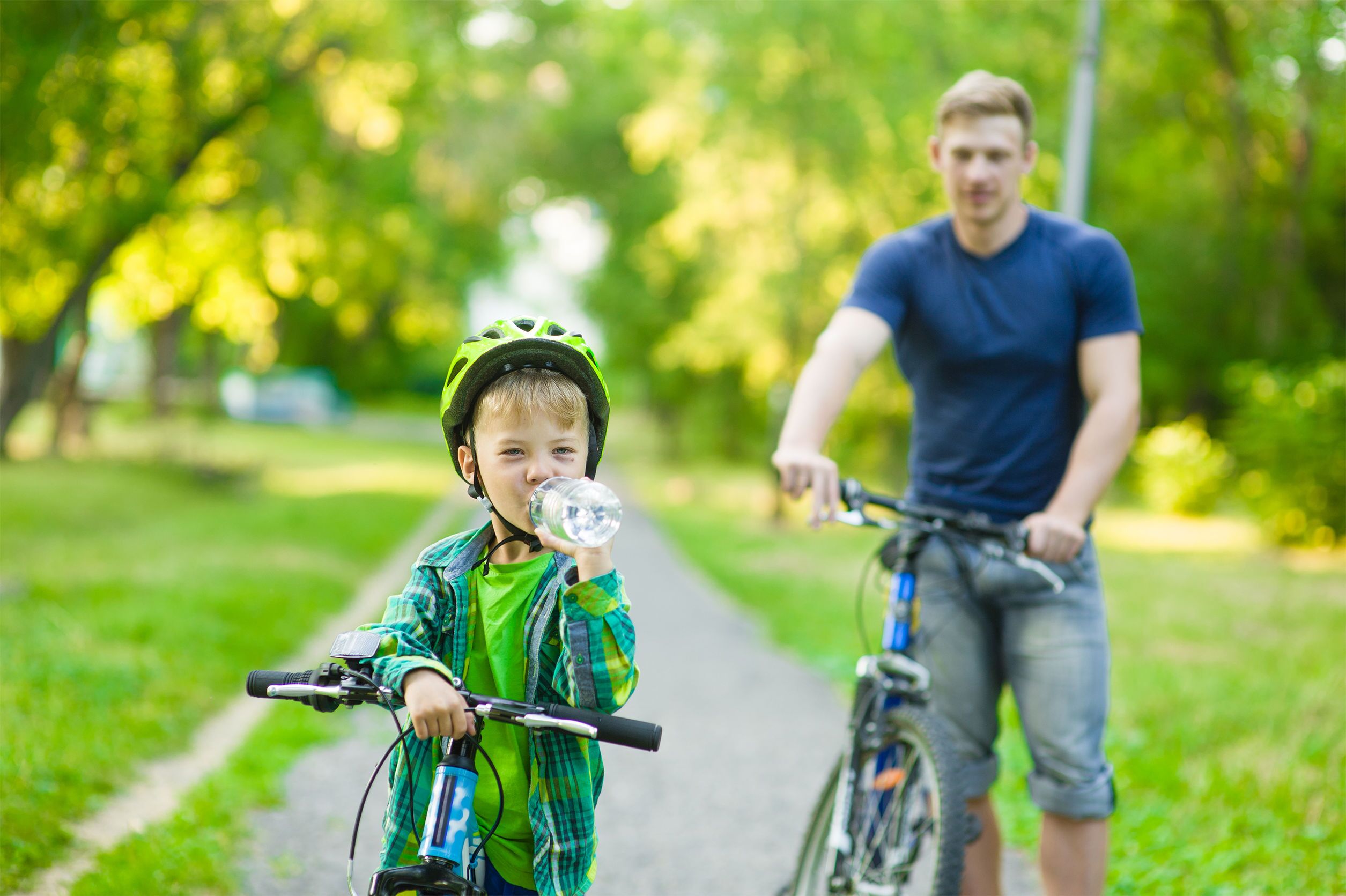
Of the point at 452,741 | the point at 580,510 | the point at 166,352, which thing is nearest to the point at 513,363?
the point at 580,510

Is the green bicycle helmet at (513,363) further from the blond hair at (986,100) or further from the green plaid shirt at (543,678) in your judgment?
the blond hair at (986,100)

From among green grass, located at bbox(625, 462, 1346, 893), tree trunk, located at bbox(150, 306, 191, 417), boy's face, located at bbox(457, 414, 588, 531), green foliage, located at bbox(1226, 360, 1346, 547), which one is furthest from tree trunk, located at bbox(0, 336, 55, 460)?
green foliage, located at bbox(1226, 360, 1346, 547)

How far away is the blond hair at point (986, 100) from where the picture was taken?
318 cm

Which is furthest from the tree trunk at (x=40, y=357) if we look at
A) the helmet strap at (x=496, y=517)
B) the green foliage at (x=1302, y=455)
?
the green foliage at (x=1302, y=455)

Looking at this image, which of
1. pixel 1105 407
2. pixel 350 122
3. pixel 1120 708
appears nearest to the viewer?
pixel 1105 407

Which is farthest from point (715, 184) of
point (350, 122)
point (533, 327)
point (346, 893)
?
point (533, 327)

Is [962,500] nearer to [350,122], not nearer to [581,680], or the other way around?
[581,680]

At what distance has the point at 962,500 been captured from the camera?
3.36m

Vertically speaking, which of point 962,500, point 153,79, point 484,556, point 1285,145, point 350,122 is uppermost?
point 1285,145

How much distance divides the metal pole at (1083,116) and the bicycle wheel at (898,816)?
20.9 ft

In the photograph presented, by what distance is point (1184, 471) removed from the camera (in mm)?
20906

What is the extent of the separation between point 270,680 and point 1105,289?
229cm

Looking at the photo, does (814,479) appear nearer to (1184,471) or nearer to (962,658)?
(962,658)

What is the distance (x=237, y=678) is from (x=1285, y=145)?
82.9 ft
